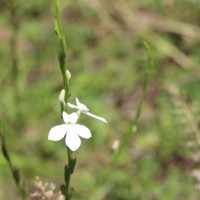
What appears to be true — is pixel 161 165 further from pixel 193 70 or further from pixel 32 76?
pixel 32 76

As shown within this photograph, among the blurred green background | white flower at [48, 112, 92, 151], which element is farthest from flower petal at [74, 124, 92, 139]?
the blurred green background

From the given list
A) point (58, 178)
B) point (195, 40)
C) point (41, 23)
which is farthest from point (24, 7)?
point (58, 178)

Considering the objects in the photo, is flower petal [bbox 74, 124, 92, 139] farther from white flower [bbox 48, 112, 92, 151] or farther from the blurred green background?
the blurred green background

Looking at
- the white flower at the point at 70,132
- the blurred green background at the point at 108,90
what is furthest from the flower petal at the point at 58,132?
the blurred green background at the point at 108,90

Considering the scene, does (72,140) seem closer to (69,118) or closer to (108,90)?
(69,118)

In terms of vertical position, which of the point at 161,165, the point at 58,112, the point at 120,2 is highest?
the point at 120,2

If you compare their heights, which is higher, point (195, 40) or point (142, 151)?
point (195, 40)

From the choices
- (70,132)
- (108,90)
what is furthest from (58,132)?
(108,90)
